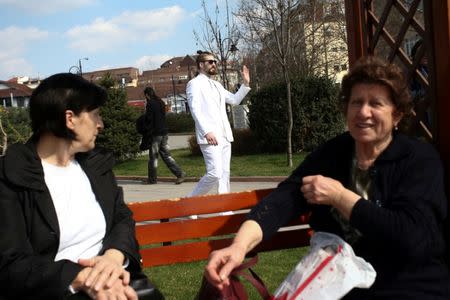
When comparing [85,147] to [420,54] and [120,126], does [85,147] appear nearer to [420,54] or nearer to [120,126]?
[420,54]

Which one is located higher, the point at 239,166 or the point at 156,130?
the point at 156,130

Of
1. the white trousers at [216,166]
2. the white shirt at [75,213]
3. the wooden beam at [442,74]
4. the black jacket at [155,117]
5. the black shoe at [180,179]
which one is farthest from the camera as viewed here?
the black shoe at [180,179]

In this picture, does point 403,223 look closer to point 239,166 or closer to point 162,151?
point 162,151

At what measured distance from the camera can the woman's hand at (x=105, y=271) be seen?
2604 millimetres

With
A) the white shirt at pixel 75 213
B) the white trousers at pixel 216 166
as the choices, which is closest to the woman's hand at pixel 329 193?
the white shirt at pixel 75 213

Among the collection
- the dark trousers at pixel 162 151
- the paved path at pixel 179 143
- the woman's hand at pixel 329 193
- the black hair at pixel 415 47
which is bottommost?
the paved path at pixel 179 143

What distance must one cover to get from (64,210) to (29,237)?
0.72 feet

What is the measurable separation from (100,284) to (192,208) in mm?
1117

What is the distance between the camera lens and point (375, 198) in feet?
9.09

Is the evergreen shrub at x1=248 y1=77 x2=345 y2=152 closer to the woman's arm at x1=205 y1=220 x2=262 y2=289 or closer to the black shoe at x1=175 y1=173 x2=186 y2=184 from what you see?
the black shoe at x1=175 y1=173 x2=186 y2=184

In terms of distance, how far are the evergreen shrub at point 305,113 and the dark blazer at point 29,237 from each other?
1410cm

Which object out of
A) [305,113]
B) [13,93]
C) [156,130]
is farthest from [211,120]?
[13,93]

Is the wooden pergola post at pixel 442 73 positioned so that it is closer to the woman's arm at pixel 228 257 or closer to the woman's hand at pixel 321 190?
the woman's hand at pixel 321 190

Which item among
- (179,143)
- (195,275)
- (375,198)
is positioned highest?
(375,198)
